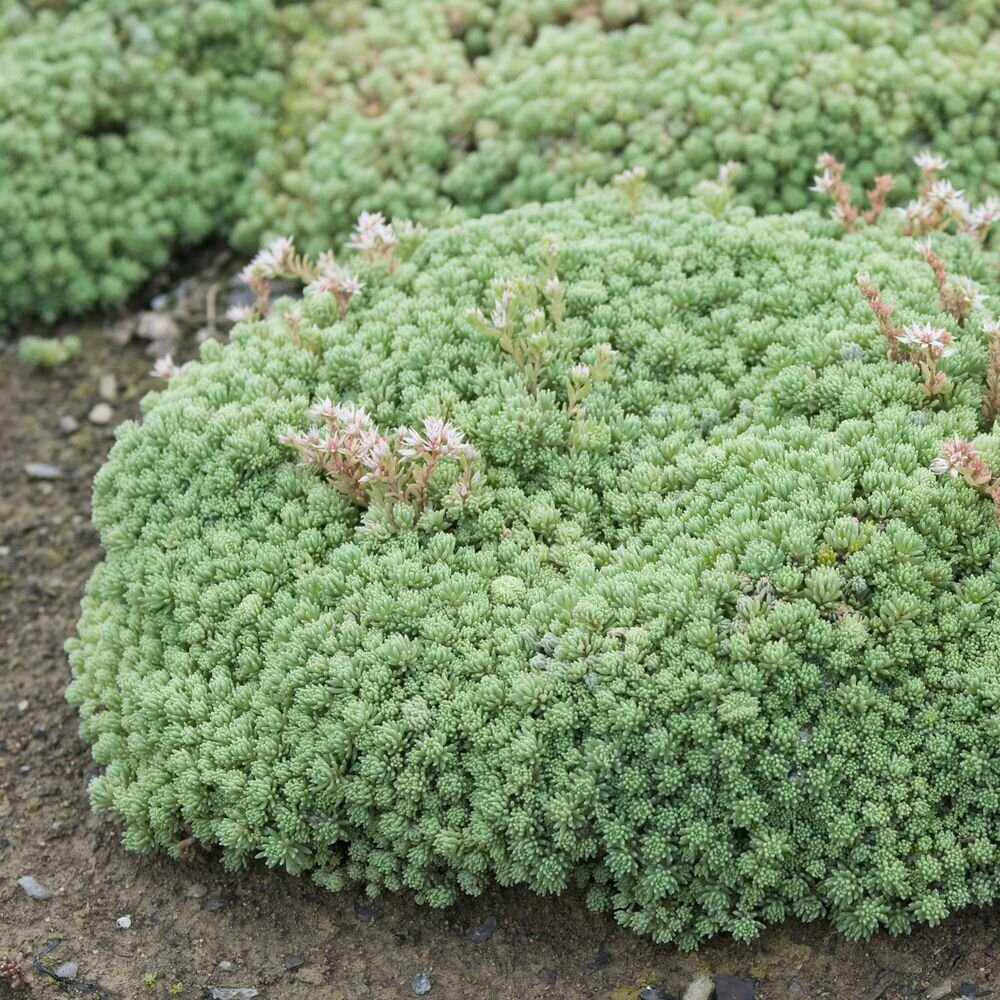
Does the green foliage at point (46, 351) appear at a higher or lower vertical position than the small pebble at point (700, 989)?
higher

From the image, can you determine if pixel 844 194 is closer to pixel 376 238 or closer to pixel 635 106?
pixel 635 106

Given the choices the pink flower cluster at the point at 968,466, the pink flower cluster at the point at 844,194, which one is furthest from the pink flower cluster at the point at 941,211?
the pink flower cluster at the point at 968,466

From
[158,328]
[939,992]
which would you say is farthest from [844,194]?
[158,328]

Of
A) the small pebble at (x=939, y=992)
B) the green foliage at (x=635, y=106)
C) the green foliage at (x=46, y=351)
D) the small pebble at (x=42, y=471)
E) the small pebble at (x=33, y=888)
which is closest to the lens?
the small pebble at (x=939, y=992)

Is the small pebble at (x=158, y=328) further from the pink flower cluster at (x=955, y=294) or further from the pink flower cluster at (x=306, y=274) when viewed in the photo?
the pink flower cluster at (x=955, y=294)

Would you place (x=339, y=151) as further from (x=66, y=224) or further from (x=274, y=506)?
(x=274, y=506)

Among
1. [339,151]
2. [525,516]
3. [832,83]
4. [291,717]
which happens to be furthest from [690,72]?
[291,717]
